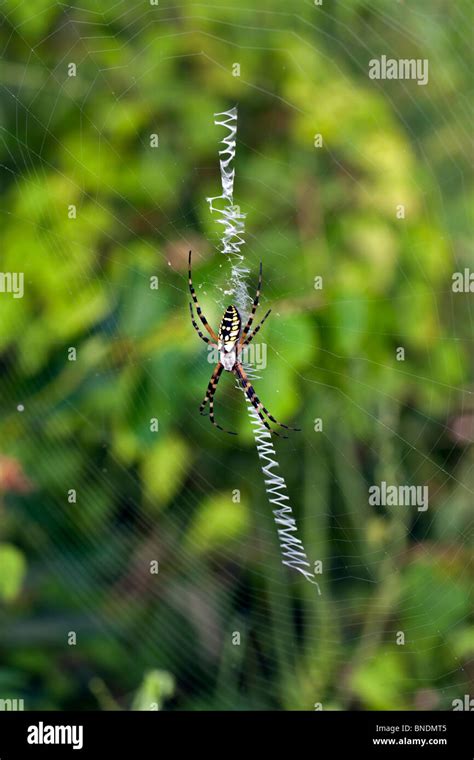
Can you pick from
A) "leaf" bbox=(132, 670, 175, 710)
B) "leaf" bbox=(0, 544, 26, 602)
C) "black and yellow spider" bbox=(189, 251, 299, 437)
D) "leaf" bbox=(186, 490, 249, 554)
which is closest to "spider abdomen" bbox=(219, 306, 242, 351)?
"black and yellow spider" bbox=(189, 251, 299, 437)

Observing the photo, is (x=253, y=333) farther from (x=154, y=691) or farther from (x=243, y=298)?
(x=154, y=691)

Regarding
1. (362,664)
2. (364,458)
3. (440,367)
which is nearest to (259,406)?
(364,458)

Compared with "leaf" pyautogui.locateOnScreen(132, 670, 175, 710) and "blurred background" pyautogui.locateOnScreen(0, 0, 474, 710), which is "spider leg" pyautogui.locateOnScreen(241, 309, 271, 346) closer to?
"blurred background" pyautogui.locateOnScreen(0, 0, 474, 710)

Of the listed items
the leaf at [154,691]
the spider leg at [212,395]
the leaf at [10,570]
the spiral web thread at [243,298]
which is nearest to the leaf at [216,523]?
the spiral web thread at [243,298]

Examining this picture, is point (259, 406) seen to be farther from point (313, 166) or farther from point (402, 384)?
point (313, 166)

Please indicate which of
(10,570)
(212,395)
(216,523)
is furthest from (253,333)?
(10,570)

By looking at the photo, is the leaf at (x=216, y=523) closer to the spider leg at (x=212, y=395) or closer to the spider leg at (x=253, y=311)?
the spider leg at (x=212, y=395)

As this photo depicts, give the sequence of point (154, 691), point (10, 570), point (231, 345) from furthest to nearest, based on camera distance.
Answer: point (231, 345) < point (10, 570) < point (154, 691)
